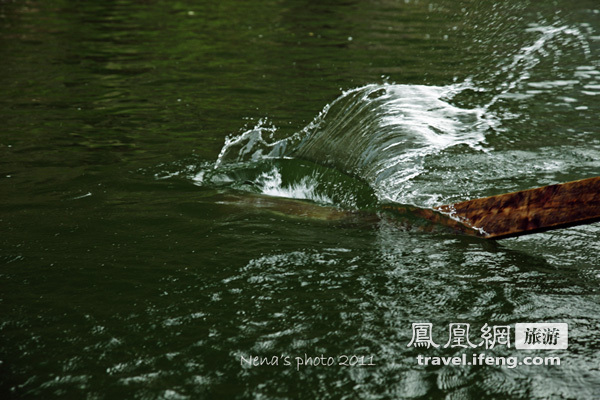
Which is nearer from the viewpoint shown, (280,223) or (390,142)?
(280,223)

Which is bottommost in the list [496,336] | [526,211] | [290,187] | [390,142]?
[290,187]

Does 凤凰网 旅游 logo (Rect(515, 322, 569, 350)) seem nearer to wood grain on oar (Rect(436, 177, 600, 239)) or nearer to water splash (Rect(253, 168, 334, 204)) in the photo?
wood grain on oar (Rect(436, 177, 600, 239))

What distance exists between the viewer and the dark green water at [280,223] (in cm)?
361

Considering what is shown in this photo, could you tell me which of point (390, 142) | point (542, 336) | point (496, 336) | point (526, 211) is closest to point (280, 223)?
point (390, 142)

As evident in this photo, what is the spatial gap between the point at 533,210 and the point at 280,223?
2246mm

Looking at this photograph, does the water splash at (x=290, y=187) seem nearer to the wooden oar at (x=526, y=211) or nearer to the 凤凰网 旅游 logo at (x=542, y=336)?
the wooden oar at (x=526, y=211)

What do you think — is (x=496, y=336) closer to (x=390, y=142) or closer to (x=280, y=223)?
(x=280, y=223)

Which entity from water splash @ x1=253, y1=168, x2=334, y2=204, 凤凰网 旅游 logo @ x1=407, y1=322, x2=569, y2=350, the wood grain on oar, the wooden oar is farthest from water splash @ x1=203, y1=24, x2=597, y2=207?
凤凰网 旅游 logo @ x1=407, y1=322, x2=569, y2=350

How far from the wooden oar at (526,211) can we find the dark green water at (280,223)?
187 millimetres

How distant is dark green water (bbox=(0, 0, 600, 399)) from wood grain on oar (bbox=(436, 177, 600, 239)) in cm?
23

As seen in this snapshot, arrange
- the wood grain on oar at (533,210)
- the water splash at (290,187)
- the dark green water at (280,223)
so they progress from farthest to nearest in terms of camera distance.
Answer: the water splash at (290,187) → the wood grain on oar at (533,210) → the dark green water at (280,223)

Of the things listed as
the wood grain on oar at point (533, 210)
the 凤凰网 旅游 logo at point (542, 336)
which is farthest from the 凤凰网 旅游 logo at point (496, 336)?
the wood grain on oar at point (533, 210)

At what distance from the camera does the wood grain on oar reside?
430cm

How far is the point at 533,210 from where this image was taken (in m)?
4.63
